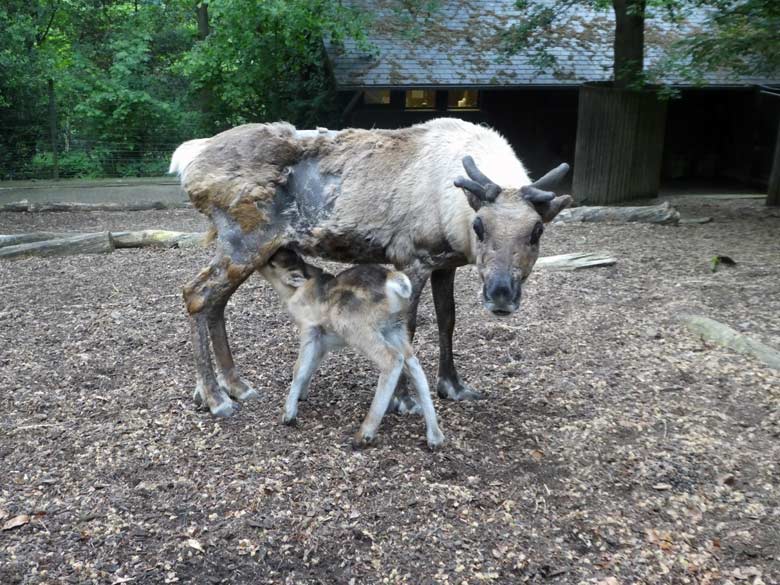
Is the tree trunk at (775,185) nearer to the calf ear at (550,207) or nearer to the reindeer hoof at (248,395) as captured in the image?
the calf ear at (550,207)

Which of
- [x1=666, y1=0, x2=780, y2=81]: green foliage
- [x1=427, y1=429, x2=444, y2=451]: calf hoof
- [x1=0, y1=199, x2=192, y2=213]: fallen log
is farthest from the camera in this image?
[x1=0, y1=199, x2=192, y2=213]: fallen log

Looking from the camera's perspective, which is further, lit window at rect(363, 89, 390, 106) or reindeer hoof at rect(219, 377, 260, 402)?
lit window at rect(363, 89, 390, 106)

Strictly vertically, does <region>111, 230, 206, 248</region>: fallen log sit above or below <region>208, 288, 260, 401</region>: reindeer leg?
Answer: below

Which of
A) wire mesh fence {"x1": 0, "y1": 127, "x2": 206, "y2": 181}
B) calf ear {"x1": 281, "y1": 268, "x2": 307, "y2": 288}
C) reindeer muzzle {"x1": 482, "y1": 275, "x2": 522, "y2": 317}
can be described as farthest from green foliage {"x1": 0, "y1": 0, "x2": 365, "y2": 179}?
reindeer muzzle {"x1": 482, "y1": 275, "x2": 522, "y2": 317}

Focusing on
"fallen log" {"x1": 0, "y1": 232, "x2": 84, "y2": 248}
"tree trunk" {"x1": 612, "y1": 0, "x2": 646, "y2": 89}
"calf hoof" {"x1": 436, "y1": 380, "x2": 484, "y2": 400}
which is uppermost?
"tree trunk" {"x1": 612, "y1": 0, "x2": 646, "y2": 89}

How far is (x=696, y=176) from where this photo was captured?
19547 mm

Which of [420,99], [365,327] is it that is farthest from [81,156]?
[365,327]

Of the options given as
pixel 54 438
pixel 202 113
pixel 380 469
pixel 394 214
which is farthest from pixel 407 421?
pixel 202 113

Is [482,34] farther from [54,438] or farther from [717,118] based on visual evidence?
[54,438]

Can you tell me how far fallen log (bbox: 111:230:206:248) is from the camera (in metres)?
9.88

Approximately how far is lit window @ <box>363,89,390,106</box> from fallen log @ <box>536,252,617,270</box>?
8807 millimetres

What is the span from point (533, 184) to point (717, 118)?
17.2 m

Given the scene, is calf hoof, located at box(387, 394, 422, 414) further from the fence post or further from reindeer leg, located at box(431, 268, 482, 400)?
the fence post

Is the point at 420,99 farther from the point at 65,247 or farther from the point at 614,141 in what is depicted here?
the point at 65,247
